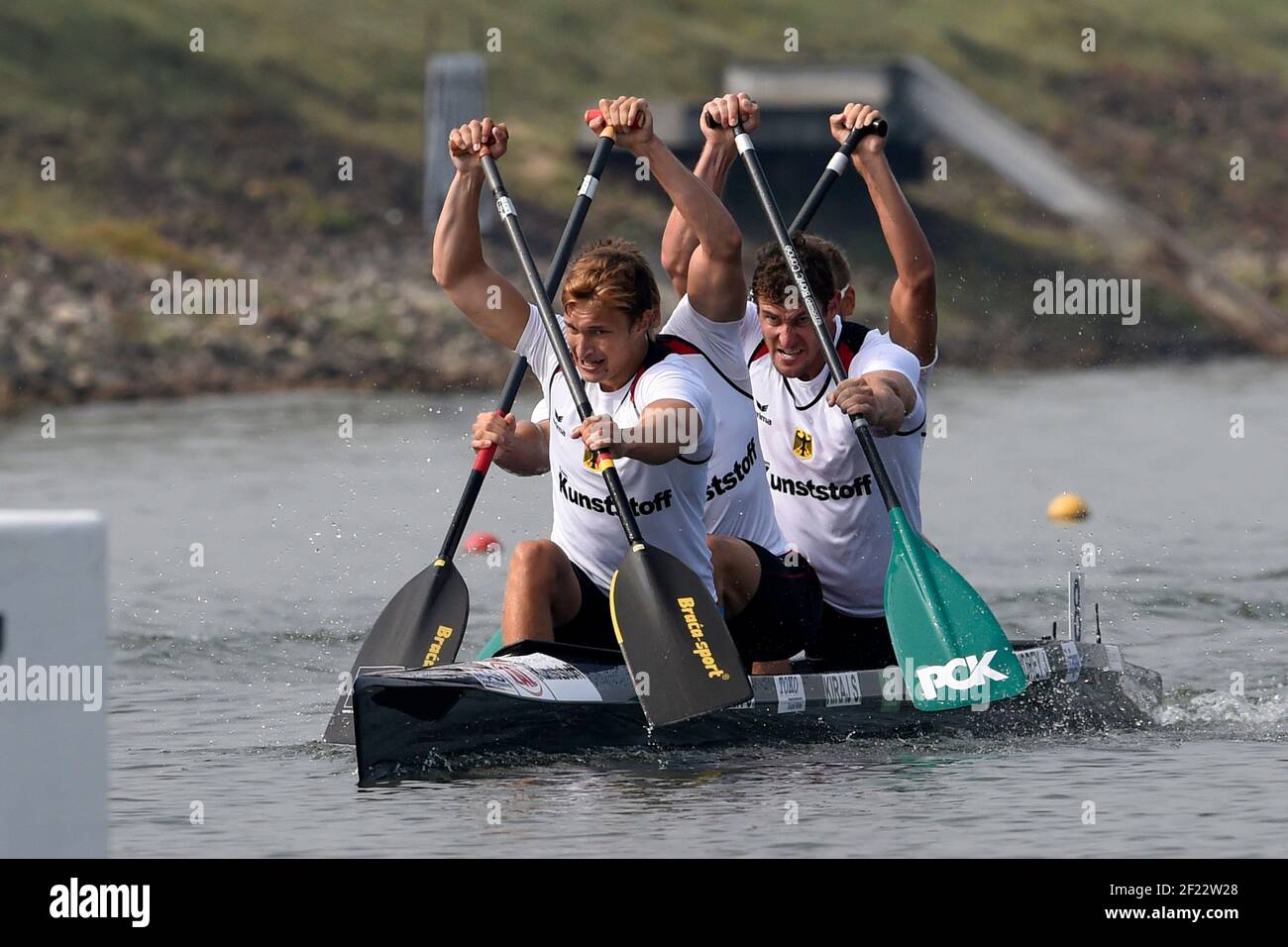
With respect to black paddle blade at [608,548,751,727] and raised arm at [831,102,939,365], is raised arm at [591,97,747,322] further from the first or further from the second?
black paddle blade at [608,548,751,727]

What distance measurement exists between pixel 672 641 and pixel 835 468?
4.35ft

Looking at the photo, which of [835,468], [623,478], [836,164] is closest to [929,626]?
[835,468]

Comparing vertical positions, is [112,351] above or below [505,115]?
below

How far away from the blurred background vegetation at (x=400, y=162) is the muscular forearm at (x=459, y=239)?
60.8 ft

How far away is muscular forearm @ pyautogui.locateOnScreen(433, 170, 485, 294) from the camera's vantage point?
28.5 feet

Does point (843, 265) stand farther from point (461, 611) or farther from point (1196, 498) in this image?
point (1196, 498)

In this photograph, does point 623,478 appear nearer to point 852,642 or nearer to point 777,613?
point 777,613

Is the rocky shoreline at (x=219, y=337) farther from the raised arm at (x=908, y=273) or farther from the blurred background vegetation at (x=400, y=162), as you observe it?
the raised arm at (x=908, y=273)

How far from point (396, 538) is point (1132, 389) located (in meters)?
15.5

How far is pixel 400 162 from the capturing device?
33.1 meters

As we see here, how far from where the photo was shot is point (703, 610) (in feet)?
27.4

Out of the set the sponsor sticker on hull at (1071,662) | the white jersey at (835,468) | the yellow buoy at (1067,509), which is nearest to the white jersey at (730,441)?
the white jersey at (835,468)
